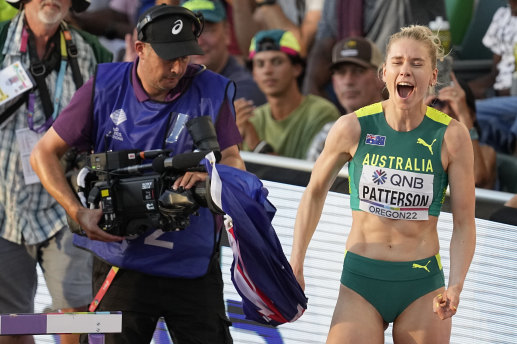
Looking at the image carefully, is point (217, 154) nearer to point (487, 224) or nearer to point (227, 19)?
point (487, 224)

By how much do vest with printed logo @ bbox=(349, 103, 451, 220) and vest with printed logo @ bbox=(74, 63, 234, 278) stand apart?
2.52 ft

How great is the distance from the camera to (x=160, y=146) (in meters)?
4.65

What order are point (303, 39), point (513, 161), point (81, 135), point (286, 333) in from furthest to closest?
point (303, 39)
point (513, 161)
point (286, 333)
point (81, 135)

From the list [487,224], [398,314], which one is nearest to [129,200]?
[398,314]

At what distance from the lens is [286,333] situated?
5.44 meters

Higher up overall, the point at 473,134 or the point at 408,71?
the point at 408,71

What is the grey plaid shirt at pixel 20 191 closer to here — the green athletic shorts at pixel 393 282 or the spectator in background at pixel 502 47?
the green athletic shorts at pixel 393 282

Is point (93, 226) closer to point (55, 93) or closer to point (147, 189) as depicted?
point (147, 189)

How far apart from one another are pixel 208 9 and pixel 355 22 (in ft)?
3.96

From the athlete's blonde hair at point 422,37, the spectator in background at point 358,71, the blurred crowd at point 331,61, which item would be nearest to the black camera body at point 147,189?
the athlete's blonde hair at point 422,37

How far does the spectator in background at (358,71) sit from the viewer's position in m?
7.32

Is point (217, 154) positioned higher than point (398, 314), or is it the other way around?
point (217, 154)

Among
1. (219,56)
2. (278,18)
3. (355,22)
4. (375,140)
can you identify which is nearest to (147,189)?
(375,140)

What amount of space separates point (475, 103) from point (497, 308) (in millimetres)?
2482
